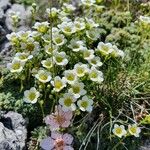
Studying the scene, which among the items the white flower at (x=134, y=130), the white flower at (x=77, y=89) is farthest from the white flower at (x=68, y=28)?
the white flower at (x=134, y=130)

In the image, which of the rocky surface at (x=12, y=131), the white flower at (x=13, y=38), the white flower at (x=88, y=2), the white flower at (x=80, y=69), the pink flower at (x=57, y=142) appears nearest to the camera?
the rocky surface at (x=12, y=131)

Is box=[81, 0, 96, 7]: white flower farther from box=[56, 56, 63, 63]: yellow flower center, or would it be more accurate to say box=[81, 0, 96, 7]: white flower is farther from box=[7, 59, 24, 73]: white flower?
box=[7, 59, 24, 73]: white flower

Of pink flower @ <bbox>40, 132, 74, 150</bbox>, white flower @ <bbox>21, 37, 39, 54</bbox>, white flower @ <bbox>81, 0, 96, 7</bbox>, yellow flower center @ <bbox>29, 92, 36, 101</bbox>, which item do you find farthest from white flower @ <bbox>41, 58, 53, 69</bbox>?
white flower @ <bbox>81, 0, 96, 7</bbox>

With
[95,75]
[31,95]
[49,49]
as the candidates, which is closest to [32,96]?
[31,95]

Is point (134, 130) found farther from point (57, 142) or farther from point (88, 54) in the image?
point (88, 54)

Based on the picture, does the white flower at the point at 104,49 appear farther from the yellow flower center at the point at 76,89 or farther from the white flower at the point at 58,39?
the yellow flower center at the point at 76,89
